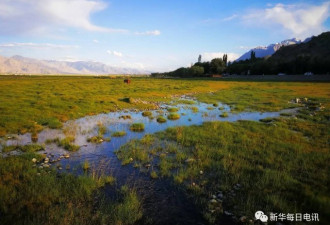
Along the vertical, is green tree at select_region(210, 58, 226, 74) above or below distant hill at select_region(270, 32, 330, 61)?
below

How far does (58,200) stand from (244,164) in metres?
9.77

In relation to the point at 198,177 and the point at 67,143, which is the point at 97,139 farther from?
the point at 198,177

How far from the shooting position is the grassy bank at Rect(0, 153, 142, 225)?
7.29 meters

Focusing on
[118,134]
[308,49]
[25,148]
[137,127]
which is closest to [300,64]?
[308,49]

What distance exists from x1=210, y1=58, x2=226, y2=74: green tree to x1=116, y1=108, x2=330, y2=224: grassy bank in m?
129

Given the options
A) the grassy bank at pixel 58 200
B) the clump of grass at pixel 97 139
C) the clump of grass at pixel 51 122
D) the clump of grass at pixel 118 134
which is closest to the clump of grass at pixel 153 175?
the grassy bank at pixel 58 200

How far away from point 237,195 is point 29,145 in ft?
46.2

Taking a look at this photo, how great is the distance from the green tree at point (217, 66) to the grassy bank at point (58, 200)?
467ft

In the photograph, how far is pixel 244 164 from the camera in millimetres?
11688

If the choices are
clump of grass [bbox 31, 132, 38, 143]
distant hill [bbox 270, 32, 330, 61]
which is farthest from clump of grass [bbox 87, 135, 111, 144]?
distant hill [bbox 270, 32, 330, 61]

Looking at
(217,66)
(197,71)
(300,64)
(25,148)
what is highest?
(217,66)

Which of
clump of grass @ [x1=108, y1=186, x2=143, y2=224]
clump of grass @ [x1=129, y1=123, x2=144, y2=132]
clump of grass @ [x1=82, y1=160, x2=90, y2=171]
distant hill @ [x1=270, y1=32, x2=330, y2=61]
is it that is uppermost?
distant hill @ [x1=270, y1=32, x2=330, y2=61]

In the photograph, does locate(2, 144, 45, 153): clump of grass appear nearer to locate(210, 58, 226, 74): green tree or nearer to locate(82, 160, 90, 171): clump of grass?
locate(82, 160, 90, 171): clump of grass

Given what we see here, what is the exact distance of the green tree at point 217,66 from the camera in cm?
14175
